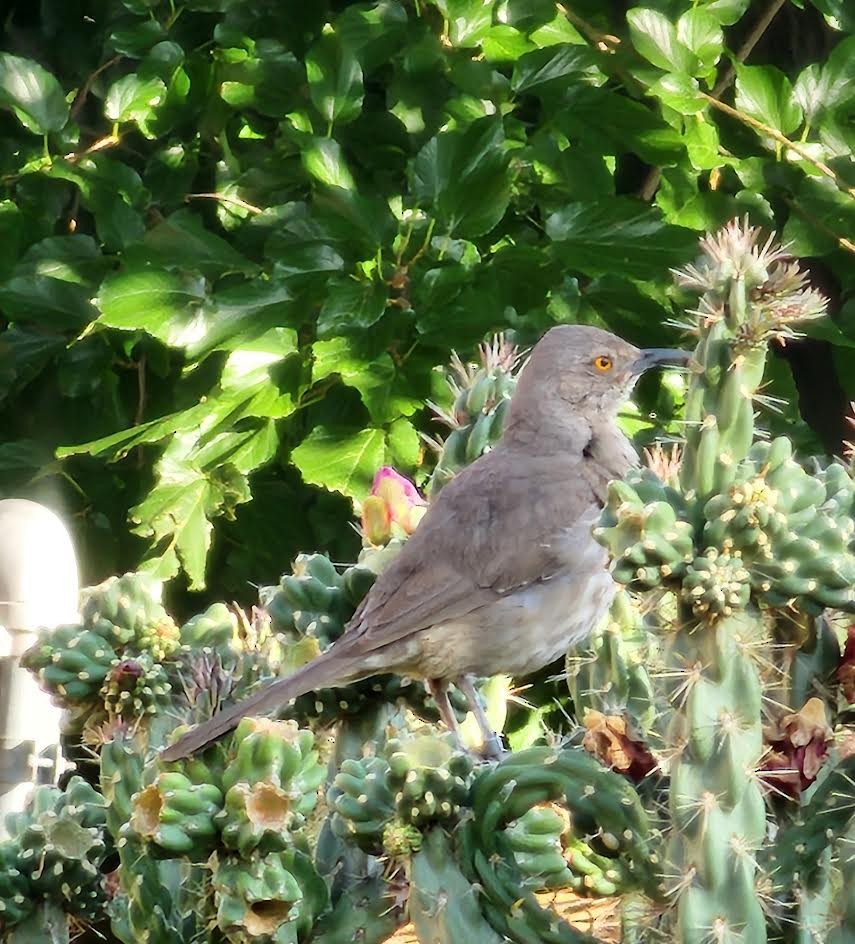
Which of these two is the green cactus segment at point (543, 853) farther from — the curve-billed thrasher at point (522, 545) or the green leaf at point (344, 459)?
the green leaf at point (344, 459)

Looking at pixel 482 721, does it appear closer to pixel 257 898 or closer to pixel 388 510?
pixel 388 510

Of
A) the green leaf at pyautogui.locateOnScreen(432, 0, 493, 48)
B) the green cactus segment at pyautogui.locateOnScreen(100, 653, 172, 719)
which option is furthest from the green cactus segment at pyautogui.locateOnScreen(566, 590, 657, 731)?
the green leaf at pyautogui.locateOnScreen(432, 0, 493, 48)

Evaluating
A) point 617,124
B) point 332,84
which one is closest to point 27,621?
point 332,84

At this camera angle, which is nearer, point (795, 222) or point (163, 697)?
point (163, 697)

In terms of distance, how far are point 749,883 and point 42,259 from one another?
2.72 meters

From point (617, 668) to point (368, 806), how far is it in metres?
0.82

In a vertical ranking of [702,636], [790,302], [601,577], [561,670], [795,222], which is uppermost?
[790,302]

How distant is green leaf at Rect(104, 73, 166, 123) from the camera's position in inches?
156

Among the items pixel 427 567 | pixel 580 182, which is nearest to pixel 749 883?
pixel 427 567

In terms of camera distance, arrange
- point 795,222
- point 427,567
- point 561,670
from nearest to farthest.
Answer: point 427,567
point 795,222
point 561,670

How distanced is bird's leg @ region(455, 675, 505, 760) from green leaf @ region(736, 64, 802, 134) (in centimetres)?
154

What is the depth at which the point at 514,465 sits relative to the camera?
10.3 ft

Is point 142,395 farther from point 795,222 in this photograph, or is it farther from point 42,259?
point 795,222

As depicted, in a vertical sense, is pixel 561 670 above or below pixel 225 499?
below
